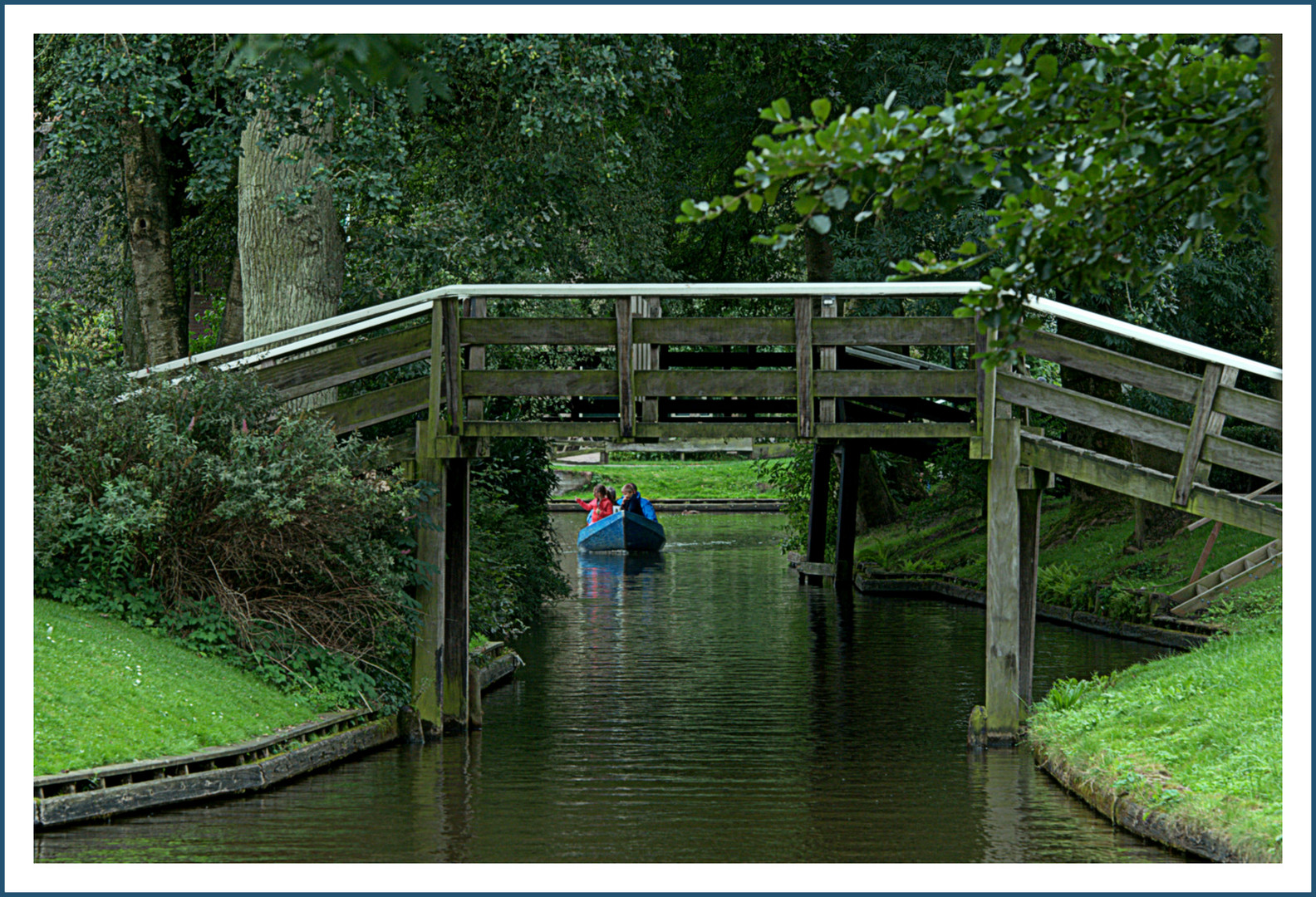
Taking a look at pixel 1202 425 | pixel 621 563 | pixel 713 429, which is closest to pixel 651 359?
pixel 713 429

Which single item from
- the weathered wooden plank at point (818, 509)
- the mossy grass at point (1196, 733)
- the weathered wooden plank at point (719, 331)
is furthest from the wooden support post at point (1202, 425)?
the weathered wooden plank at point (818, 509)

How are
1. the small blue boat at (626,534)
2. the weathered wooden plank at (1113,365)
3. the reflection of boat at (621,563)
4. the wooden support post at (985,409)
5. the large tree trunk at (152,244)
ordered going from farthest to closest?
the small blue boat at (626,534) < the reflection of boat at (621,563) < the large tree trunk at (152,244) < the wooden support post at (985,409) < the weathered wooden plank at (1113,365)

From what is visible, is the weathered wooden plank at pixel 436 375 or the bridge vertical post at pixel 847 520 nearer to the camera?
the weathered wooden plank at pixel 436 375

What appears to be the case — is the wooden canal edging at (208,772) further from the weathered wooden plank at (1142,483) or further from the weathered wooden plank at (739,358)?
the weathered wooden plank at (1142,483)

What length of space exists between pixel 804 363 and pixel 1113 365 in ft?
7.80

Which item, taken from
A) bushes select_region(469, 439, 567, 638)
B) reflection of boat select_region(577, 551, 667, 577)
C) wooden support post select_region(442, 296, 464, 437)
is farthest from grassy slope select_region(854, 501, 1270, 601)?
wooden support post select_region(442, 296, 464, 437)

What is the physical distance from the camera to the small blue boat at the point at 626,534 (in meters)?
33.2

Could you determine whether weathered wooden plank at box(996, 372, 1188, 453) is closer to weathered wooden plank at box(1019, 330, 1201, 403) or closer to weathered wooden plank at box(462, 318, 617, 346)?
weathered wooden plank at box(1019, 330, 1201, 403)

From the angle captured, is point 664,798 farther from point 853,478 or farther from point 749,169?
point 853,478

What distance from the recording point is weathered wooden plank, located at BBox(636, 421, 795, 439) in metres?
12.0

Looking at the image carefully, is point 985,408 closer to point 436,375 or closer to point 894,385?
point 894,385

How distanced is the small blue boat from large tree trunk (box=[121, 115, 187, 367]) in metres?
17.1

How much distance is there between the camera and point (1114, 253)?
21.1 ft

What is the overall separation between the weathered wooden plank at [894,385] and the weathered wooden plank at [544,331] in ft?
5.74
